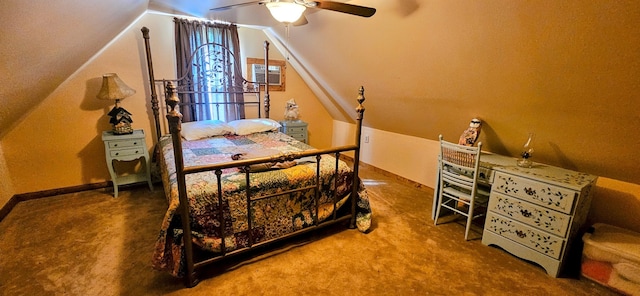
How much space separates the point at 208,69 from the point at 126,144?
1.35 meters

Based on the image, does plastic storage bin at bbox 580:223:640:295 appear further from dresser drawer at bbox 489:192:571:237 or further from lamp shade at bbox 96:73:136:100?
lamp shade at bbox 96:73:136:100

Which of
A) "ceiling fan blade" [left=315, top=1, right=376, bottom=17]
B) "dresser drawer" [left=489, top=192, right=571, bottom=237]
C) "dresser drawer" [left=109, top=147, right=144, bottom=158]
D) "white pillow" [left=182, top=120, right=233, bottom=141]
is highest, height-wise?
"ceiling fan blade" [left=315, top=1, right=376, bottom=17]

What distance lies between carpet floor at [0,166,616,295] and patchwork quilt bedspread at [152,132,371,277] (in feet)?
0.65

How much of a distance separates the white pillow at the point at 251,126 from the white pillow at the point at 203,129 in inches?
3.7

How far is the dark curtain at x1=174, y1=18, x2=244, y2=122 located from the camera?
342 centimetres

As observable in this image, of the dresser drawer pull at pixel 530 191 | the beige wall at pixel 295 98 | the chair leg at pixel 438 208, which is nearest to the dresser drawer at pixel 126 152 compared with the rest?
the beige wall at pixel 295 98

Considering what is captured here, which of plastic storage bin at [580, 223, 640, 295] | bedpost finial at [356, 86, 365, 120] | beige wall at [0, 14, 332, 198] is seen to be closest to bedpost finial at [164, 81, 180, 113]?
bedpost finial at [356, 86, 365, 120]

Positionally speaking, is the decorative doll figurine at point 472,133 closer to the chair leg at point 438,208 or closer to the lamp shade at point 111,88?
the chair leg at point 438,208

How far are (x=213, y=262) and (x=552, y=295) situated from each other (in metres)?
2.29

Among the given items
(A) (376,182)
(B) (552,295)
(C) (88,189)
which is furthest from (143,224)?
(B) (552,295)

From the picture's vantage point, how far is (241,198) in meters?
1.94

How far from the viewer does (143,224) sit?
101 inches

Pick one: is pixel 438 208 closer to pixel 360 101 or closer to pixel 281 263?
pixel 360 101

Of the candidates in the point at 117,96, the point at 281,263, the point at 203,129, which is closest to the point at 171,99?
the point at 281,263
